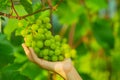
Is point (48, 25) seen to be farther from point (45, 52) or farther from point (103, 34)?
point (103, 34)

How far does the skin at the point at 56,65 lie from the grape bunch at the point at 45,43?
16 millimetres

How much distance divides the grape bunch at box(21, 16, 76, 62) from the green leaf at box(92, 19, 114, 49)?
159cm

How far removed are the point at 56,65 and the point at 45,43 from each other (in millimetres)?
62

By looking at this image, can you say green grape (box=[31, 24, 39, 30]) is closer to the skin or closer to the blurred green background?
the skin

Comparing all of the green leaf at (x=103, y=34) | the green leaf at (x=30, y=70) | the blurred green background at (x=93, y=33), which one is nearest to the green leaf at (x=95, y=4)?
the blurred green background at (x=93, y=33)

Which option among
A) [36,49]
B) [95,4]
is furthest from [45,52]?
[95,4]

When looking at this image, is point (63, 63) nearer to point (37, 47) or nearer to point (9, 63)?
point (37, 47)

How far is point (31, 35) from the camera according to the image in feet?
3.60

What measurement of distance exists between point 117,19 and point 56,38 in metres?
1.86

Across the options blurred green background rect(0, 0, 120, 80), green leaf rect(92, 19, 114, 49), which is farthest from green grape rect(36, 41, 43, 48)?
green leaf rect(92, 19, 114, 49)

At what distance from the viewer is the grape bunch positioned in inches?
42.3

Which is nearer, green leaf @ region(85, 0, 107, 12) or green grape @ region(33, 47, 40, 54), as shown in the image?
green grape @ region(33, 47, 40, 54)

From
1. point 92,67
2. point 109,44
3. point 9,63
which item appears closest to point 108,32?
point 109,44

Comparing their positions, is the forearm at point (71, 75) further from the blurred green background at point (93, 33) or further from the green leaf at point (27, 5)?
the blurred green background at point (93, 33)
